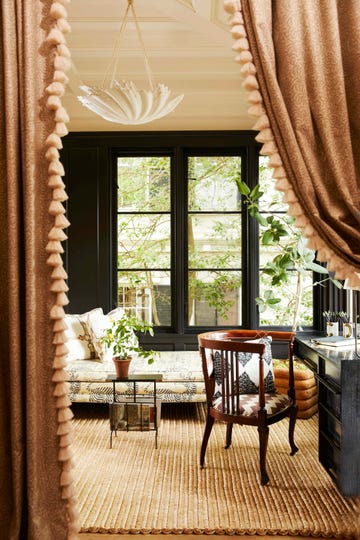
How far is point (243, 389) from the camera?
3.54 metres

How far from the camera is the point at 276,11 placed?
188cm

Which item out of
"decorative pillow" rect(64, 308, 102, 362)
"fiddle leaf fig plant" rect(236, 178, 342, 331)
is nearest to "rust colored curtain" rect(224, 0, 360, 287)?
"fiddle leaf fig plant" rect(236, 178, 342, 331)

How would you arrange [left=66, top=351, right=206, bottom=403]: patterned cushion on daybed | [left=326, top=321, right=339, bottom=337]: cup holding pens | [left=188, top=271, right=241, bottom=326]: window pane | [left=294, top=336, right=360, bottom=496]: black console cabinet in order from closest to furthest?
1. [left=294, top=336, right=360, bottom=496]: black console cabinet
2. [left=326, top=321, right=339, bottom=337]: cup holding pens
3. [left=66, top=351, right=206, bottom=403]: patterned cushion on daybed
4. [left=188, top=271, right=241, bottom=326]: window pane

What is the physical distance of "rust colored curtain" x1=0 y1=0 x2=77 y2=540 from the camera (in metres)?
1.78

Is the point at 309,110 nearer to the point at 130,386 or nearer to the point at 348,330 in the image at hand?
the point at 348,330

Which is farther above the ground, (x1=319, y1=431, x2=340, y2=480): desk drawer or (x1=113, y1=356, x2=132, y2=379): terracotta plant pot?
(x1=113, y1=356, x2=132, y2=379): terracotta plant pot

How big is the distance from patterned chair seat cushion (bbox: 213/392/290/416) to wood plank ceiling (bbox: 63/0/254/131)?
2.47m

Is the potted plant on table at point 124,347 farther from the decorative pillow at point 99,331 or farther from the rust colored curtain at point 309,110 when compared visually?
the rust colored curtain at point 309,110

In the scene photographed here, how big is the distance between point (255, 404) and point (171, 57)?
2.68m

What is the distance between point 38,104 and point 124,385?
299 centimetres

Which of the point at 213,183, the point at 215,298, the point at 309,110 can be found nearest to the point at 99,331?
the point at 215,298

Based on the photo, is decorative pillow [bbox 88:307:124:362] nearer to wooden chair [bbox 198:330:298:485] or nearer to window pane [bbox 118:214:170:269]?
window pane [bbox 118:214:170:269]

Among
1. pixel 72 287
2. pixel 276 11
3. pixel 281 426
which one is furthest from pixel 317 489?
pixel 72 287

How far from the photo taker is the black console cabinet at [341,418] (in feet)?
9.61
